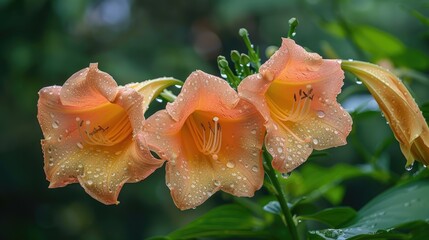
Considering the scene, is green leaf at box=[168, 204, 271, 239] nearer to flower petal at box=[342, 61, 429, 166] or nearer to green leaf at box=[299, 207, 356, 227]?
green leaf at box=[299, 207, 356, 227]

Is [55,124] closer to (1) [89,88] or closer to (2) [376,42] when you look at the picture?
(1) [89,88]

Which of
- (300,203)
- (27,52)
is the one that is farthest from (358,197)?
(300,203)

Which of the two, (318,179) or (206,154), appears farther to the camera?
(318,179)

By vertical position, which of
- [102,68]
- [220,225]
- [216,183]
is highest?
[216,183]

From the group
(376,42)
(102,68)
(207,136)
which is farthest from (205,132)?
(102,68)

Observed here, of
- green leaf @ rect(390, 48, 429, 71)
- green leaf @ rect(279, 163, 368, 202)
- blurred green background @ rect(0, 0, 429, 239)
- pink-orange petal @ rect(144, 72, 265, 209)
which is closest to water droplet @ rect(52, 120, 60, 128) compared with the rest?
pink-orange petal @ rect(144, 72, 265, 209)

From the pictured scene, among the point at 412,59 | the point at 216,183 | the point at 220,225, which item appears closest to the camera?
the point at 216,183

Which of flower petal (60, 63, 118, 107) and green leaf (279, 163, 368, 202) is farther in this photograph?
green leaf (279, 163, 368, 202)
